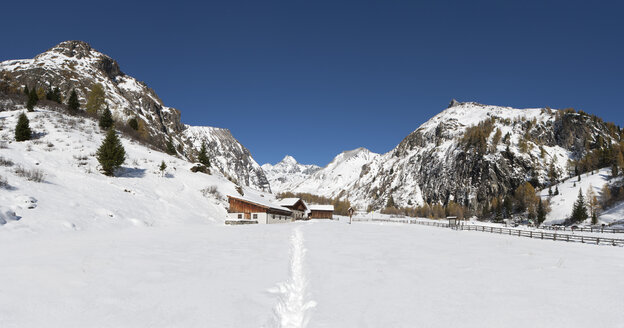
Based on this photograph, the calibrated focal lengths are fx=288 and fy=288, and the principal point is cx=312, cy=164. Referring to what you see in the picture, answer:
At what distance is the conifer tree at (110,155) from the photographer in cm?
3928

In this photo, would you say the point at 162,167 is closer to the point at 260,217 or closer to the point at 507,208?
the point at 260,217

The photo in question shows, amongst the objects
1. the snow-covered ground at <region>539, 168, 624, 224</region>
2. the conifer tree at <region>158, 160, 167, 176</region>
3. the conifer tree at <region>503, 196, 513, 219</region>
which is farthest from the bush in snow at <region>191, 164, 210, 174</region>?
the conifer tree at <region>503, 196, 513, 219</region>

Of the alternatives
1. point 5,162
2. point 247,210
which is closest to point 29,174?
point 5,162

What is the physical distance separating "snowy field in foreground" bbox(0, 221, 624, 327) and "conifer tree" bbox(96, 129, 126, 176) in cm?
2660

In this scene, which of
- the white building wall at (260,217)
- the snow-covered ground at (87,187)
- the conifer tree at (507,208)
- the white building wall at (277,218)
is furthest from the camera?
the conifer tree at (507,208)

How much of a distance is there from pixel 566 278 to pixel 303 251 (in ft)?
44.8

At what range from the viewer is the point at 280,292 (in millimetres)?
10289

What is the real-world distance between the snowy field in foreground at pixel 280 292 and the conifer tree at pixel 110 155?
1047 inches

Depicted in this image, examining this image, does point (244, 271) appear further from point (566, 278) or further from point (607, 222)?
point (607, 222)

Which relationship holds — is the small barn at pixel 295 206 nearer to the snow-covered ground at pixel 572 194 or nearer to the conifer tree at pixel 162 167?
the conifer tree at pixel 162 167

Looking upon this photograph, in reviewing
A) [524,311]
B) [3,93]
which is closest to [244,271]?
[524,311]

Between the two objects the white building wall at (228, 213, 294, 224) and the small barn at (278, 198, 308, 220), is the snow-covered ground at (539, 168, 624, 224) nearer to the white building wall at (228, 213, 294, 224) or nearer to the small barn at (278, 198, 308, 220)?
the small barn at (278, 198, 308, 220)

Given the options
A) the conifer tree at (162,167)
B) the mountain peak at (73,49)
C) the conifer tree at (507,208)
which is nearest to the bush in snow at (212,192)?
the conifer tree at (162,167)

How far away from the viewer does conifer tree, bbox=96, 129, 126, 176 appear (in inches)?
1547
